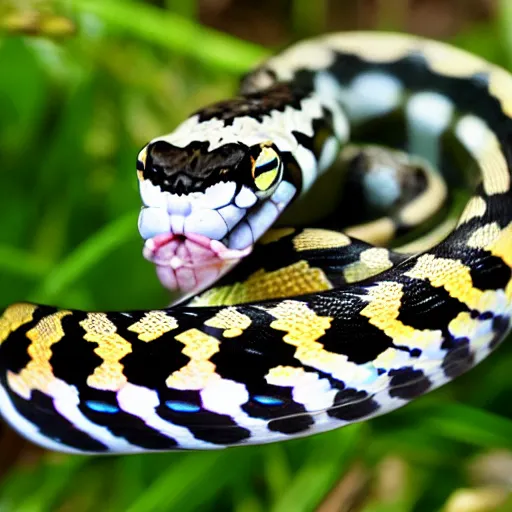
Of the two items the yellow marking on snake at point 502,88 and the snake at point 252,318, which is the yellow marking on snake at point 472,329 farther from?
the yellow marking on snake at point 502,88

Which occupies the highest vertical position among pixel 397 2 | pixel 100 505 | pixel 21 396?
pixel 397 2

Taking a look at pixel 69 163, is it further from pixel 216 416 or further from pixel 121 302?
pixel 216 416

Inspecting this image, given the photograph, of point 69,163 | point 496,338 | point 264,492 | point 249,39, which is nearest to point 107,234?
point 69,163

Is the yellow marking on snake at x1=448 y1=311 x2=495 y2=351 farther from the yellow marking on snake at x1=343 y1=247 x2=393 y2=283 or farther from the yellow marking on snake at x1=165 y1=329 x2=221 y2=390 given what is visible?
the yellow marking on snake at x1=165 y1=329 x2=221 y2=390

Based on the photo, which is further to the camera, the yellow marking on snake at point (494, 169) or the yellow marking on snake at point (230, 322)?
the yellow marking on snake at point (494, 169)

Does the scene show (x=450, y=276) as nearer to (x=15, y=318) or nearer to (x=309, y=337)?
(x=309, y=337)

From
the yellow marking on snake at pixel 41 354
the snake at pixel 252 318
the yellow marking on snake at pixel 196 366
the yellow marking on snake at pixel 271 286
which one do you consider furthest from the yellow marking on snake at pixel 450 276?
the yellow marking on snake at pixel 41 354
